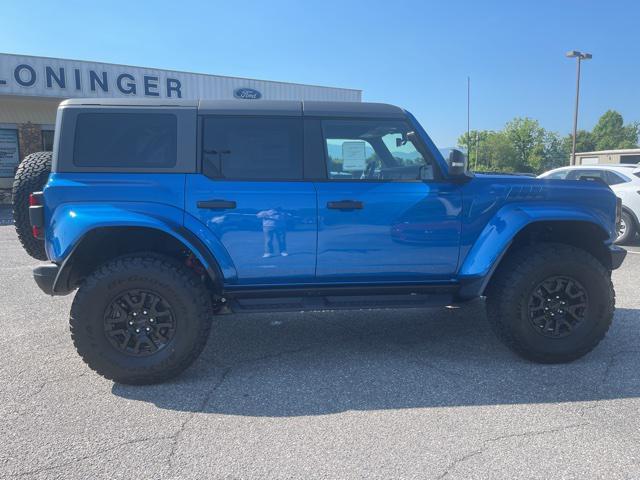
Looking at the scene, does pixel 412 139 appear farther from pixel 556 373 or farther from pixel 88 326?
pixel 88 326

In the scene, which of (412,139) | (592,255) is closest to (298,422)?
(412,139)

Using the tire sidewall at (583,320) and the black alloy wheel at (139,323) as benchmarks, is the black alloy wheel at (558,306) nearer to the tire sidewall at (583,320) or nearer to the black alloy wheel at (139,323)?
the tire sidewall at (583,320)

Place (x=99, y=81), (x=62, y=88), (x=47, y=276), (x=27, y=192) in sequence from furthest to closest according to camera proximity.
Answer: (x=99, y=81) < (x=62, y=88) < (x=27, y=192) < (x=47, y=276)

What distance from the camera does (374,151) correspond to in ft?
12.7

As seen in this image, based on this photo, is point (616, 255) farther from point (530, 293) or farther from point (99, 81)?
point (99, 81)

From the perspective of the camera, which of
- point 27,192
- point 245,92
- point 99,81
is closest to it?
point 27,192

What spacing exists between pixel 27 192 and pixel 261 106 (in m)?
1.94

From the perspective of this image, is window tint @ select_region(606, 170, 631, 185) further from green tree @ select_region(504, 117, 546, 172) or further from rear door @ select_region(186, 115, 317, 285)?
green tree @ select_region(504, 117, 546, 172)

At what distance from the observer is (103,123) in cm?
354

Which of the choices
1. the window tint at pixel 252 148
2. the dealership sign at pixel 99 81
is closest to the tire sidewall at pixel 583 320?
the window tint at pixel 252 148

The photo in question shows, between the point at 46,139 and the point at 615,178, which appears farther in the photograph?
the point at 46,139

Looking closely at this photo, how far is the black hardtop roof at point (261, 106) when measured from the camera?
362 cm

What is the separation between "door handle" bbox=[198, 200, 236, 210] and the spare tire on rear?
139cm

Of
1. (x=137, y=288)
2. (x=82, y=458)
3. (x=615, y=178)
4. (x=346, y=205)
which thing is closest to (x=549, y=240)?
(x=346, y=205)
